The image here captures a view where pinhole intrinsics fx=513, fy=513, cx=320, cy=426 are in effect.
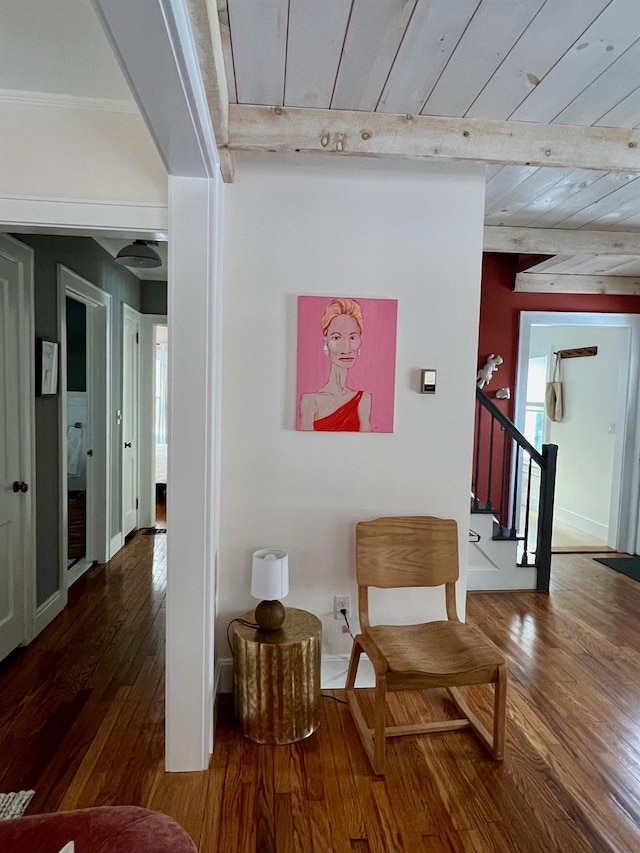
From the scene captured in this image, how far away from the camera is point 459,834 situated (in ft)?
5.39

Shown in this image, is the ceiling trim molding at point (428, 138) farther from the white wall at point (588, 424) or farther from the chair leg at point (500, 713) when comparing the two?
the white wall at point (588, 424)

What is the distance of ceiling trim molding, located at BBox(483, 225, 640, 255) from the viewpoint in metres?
3.38

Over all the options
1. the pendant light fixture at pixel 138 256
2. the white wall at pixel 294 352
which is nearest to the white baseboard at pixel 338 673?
the white wall at pixel 294 352

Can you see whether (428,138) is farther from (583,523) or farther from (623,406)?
(583,523)

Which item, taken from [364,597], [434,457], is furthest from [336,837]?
[434,457]

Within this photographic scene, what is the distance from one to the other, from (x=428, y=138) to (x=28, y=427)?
2401mm

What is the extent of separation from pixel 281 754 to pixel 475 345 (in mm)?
1920

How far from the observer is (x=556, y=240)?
3389mm

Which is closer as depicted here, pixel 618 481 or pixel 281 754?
pixel 281 754

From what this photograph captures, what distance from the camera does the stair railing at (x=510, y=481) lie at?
12.1 feet

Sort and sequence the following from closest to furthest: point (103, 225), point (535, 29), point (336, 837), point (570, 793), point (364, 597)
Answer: point (535, 29), point (336, 837), point (570, 793), point (103, 225), point (364, 597)

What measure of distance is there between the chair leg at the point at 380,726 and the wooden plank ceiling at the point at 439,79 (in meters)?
1.99

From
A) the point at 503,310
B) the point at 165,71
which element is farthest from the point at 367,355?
the point at 503,310

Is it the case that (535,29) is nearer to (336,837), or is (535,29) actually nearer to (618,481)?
(336,837)
